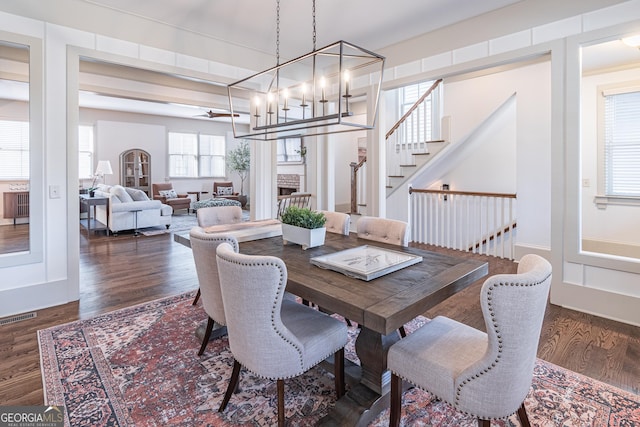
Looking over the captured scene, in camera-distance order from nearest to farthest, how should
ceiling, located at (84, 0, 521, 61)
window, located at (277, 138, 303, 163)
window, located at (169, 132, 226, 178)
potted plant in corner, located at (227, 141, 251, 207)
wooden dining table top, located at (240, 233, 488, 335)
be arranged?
wooden dining table top, located at (240, 233, 488, 335) → ceiling, located at (84, 0, 521, 61) → window, located at (277, 138, 303, 163) → window, located at (169, 132, 226, 178) → potted plant in corner, located at (227, 141, 251, 207)

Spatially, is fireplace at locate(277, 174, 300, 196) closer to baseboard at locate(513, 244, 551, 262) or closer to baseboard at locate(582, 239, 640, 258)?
baseboard at locate(513, 244, 551, 262)

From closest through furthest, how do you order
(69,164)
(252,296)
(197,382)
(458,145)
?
(252,296), (197,382), (69,164), (458,145)

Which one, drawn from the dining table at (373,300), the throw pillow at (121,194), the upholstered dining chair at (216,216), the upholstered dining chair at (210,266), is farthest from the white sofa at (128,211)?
the dining table at (373,300)

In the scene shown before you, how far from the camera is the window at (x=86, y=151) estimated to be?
360 inches

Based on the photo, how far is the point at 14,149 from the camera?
10.2 feet

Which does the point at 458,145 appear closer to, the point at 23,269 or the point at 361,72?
the point at 361,72

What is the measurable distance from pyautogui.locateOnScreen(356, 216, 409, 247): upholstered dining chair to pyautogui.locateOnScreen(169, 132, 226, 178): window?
9.59 metres

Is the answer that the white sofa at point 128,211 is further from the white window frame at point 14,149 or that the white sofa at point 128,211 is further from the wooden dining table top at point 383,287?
the wooden dining table top at point 383,287

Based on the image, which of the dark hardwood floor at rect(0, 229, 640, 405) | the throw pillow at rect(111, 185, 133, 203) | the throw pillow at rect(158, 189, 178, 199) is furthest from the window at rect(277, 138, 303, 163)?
the dark hardwood floor at rect(0, 229, 640, 405)

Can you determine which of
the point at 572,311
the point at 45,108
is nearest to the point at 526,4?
the point at 572,311

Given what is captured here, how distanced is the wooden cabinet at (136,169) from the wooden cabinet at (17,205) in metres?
7.35

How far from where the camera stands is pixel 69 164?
10.5 feet

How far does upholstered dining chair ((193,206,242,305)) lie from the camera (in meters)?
3.23

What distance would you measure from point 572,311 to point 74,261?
182 inches
